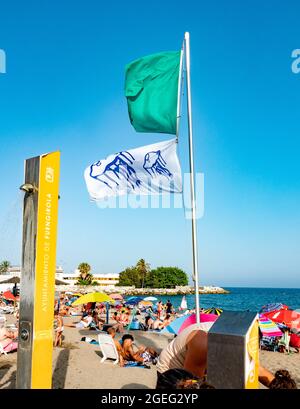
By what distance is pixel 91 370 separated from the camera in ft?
31.1

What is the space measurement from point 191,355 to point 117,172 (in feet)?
16.4

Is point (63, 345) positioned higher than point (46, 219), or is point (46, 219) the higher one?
point (46, 219)

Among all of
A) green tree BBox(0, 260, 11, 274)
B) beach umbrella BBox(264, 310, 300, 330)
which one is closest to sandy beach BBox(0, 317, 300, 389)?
beach umbrella BBox(264, 310, 300, 330)

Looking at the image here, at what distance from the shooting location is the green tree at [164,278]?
12269 cm

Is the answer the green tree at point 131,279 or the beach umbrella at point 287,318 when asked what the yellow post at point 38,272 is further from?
the green tree at point 131,279

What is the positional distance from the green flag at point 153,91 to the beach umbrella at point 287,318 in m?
9.39

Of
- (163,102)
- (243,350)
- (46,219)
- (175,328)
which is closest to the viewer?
(243,350)

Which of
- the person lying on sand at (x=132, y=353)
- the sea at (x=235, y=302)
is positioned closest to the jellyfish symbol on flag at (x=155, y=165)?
the person lying on sand at (x=132, y=353)

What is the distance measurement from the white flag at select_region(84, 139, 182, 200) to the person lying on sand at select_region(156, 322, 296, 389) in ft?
13.9
